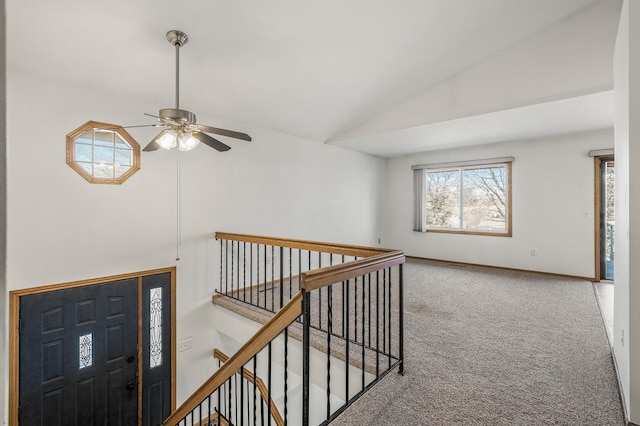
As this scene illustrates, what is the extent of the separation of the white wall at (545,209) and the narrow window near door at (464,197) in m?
0.14

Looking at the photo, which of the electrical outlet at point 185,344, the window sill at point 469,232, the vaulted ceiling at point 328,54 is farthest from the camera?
the window sill at point 469,232

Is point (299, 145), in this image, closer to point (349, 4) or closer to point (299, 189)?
point (299, 189)

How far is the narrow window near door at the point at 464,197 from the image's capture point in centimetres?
573

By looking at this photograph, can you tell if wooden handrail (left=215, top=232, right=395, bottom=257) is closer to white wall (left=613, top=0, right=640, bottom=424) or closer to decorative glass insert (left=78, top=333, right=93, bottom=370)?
white wall (left=613, top=0, right=640, bottom=424)

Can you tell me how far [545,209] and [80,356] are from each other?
6706mm

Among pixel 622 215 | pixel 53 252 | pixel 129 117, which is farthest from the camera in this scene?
pixel 129 117

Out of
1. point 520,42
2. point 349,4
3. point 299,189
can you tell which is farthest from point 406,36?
point 299,189

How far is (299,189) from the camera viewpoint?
5258 mm

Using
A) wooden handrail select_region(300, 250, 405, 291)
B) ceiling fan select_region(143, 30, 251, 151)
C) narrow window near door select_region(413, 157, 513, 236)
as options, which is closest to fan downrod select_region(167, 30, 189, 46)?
ceiling fan select_region(143, 30, 251, 151)

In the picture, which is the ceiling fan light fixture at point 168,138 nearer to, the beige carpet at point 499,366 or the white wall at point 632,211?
the beige carpet at point 499,366

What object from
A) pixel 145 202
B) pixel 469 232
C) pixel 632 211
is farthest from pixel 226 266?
pixel 469 232

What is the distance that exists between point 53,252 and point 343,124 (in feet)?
13.1

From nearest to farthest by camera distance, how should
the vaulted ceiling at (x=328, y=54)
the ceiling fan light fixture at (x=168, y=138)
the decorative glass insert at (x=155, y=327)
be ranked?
the ceiling fan light fixture at (x=168, y=138) → the vaulted ceiling at (x=328, y=54) → the decorative glass insert at (x=155, y=327)

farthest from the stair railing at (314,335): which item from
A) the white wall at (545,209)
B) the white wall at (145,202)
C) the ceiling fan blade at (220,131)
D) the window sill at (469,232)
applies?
the white wall at (545,209)
